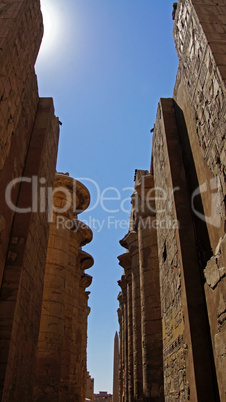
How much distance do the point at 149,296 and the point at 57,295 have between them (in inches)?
105

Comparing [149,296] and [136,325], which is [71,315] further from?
[149,296]

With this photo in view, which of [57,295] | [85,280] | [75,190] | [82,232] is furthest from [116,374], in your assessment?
[75,190]

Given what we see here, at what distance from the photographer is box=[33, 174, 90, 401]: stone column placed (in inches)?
344

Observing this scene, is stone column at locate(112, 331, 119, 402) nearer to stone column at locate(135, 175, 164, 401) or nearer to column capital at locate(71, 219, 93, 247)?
column capital at locate(71, 219, 93, 247)

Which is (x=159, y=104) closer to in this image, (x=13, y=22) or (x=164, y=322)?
(x=13, y=22)

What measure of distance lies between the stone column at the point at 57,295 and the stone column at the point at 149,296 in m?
2.12

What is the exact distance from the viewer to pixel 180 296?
187 inches

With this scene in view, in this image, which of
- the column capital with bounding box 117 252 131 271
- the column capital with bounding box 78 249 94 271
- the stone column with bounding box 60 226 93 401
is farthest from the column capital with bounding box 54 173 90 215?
the column capital with bounding box 117 252 131 271

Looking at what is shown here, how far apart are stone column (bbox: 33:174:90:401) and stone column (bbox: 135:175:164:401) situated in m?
2.12

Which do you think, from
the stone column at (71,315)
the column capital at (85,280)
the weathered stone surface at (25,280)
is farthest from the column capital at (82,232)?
the weathered stone surface at (25,280)

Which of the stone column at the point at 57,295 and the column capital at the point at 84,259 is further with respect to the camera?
the column capital at the point at 84,259

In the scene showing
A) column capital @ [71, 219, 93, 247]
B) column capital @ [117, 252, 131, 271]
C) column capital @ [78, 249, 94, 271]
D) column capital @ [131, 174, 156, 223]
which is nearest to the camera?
column capital @ [131, 174, 156, 223]

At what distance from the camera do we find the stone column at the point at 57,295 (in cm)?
874

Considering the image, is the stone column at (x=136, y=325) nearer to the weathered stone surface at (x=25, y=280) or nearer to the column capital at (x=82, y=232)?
the column capital at (x=82, y=232)
